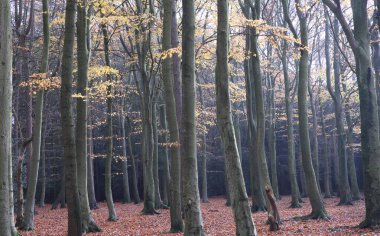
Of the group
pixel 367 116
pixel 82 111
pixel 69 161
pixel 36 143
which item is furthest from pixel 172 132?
pixel 367 116

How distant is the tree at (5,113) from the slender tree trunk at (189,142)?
3.30 m

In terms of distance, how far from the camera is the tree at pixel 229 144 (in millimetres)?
7602

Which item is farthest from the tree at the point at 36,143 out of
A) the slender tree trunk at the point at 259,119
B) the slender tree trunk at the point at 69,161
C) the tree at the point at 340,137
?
the tree at the point at 340,137

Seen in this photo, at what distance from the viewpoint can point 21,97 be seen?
25422mm

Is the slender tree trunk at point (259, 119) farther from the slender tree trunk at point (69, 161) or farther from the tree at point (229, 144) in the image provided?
the slender tree trunk at point (69, 161)

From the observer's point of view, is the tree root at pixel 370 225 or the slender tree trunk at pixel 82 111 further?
the slender tree trunk at pixel 82 111

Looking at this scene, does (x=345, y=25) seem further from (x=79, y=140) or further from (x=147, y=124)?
(x=147, y=124)

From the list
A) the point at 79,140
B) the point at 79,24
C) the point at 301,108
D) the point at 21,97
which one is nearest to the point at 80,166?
the point at 79,140

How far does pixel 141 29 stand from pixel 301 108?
7788mm

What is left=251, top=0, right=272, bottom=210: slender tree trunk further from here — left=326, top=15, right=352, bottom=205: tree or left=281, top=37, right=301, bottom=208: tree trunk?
left=326, top=15, right=352, bottom=205: tree

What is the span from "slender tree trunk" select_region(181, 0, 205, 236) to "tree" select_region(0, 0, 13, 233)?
330 centimetres

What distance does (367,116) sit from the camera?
31.8 ft

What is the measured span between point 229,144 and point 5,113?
4.01 metres

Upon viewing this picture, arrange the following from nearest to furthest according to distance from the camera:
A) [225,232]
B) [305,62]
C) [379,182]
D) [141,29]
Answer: [379,182]
[225,232]
[305,62]
[141,29]
